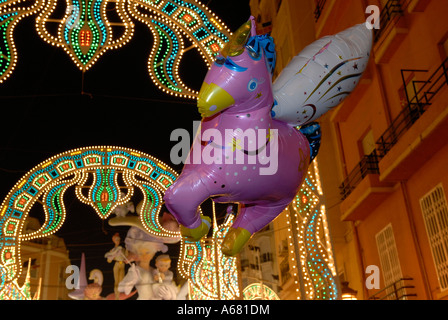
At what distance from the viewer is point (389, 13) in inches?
416

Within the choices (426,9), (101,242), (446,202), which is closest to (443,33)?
(426,9)

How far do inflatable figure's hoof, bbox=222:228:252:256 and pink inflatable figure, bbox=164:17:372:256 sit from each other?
8.4 inches

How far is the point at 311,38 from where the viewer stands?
15289 millimetres

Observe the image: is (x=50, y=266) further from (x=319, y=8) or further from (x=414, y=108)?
(x=414, y=108)

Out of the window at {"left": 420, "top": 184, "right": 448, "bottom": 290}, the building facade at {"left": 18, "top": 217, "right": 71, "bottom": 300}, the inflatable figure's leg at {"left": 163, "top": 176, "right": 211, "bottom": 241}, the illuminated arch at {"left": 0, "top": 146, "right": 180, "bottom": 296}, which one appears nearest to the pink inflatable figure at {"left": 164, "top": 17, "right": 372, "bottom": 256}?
the inflatable figure's leg at {"left": 163, "top": 176, "right": 211, "bottom": 241}

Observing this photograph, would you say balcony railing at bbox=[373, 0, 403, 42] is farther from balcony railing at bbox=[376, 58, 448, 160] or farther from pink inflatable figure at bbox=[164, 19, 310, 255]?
pink inflatable figure at bbox=[164, 19, 310, 255]

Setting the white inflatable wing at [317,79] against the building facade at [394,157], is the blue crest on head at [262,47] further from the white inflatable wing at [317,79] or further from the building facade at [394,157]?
the building facade at [394,157]

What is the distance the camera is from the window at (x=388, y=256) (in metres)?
10.7

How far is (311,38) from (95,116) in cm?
670

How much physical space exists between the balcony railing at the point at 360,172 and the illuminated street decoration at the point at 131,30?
655 centimetres

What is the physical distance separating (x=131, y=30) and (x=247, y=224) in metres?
2.85

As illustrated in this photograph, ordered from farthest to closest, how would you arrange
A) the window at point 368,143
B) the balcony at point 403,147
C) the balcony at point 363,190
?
the window at point 368,143, the balcony at point 363,190, the balcony at point 403,147
